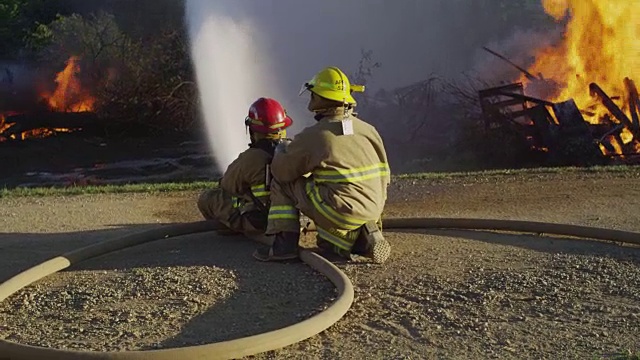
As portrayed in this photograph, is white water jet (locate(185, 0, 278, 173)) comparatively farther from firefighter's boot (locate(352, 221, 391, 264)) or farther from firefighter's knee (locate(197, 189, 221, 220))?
firefighter's boot (locate(352, 221, 391, 264))

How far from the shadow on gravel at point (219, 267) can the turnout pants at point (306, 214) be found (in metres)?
0.29

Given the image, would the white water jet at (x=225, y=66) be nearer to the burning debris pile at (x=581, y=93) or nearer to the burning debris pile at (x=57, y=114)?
the burning debris pile at (x=57, y=114)

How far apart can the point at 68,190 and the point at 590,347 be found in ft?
26.6

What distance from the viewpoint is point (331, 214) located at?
5.55 m

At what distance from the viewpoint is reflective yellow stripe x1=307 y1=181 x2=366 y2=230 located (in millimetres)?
5547

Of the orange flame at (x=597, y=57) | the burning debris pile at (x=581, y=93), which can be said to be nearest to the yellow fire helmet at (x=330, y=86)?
the burning debris pile at (x=581, y=93)

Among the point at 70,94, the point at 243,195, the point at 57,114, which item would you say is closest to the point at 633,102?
the point at 243,195

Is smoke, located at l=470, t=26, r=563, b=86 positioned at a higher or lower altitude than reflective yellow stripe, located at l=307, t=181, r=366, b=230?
higher

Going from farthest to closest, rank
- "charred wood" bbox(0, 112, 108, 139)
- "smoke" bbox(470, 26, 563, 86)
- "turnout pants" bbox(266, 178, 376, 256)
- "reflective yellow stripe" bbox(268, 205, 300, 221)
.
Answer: "charred wood" bbox(0, 112, 108, 139) → "smoke" bbox(470, 26, 563, 86) → "reflective yellow stripe" bbox(268, 205, 300, 221) → "turnout pants" bbox(266, 178, 376, 256)

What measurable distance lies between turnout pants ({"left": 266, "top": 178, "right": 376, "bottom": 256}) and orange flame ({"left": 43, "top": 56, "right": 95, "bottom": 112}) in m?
13.5

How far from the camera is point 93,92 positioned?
60.3ft

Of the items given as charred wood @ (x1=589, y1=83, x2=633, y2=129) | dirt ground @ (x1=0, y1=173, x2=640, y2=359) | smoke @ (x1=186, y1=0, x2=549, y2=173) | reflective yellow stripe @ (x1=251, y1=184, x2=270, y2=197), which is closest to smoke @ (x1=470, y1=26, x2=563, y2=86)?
smoke @ (x1=186, y1=0, x2=549, y2=173)

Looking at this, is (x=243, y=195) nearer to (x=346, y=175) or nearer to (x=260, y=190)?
(x=260, y=190)

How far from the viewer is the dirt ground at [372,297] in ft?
13.2
